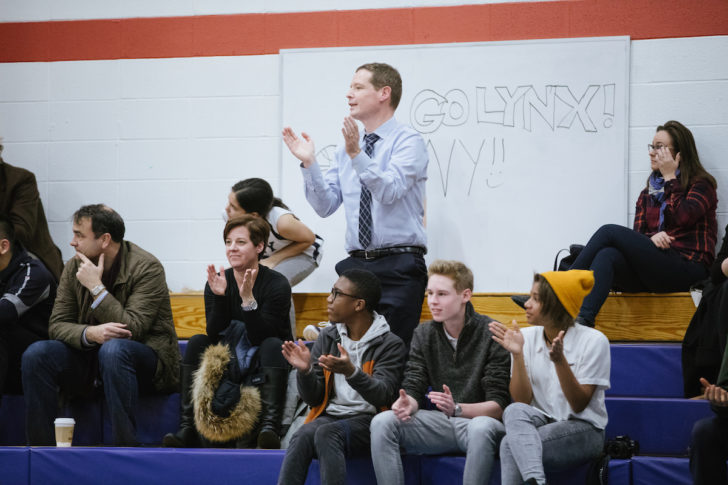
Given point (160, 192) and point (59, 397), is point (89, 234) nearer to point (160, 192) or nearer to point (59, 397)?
point (59, 397)

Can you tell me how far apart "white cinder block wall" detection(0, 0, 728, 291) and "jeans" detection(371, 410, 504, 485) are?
1970mm

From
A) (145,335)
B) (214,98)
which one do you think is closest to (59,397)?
(145,335)

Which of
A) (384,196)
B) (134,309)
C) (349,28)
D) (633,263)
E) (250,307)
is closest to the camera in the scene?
(384,196)

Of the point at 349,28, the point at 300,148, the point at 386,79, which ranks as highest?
the point at 349,28

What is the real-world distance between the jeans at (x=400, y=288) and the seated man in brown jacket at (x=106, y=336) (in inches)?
39.4

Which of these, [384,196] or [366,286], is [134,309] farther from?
[384,196]

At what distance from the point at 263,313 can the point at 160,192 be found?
1.94m

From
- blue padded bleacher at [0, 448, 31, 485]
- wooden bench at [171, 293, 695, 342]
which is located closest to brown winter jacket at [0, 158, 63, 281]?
blue padded bleacher at [0, 448, 31, 485]

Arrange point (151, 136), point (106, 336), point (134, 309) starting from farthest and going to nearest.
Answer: point (151, 136) → point (134, 309) → point (106, 336)

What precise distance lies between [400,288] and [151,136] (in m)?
2.41

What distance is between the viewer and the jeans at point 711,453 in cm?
296

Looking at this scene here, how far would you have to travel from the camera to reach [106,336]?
374 centimetres

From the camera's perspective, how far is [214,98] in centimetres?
529

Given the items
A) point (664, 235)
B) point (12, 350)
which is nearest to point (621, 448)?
point (664, 235)
